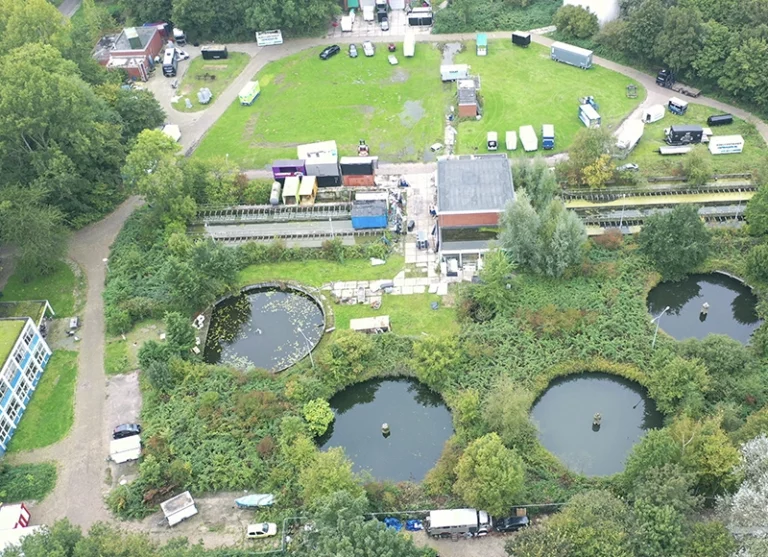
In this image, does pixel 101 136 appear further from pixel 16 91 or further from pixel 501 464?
pixel 501 464

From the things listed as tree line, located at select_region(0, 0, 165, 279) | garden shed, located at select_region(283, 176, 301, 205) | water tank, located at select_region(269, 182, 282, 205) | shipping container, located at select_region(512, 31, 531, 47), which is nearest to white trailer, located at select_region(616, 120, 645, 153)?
shipping container, located at select_region(512, 31, 531, 47)

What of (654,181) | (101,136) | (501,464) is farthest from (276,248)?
(654,181)

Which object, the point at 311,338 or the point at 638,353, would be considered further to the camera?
the point at 311,338

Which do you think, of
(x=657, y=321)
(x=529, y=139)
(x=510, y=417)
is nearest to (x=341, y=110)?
(x=529, y=139)

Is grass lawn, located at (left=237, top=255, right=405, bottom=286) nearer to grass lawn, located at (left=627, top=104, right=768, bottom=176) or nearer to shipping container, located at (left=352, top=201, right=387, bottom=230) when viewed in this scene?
shipping container, located at (left=352, top=201, right=387, bottom=230)

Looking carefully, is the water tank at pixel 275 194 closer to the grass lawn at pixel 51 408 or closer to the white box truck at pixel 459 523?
the grass lawn at pixel 51 408

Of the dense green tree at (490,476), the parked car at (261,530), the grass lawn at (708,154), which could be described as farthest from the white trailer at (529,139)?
the parked car at (261,530)
